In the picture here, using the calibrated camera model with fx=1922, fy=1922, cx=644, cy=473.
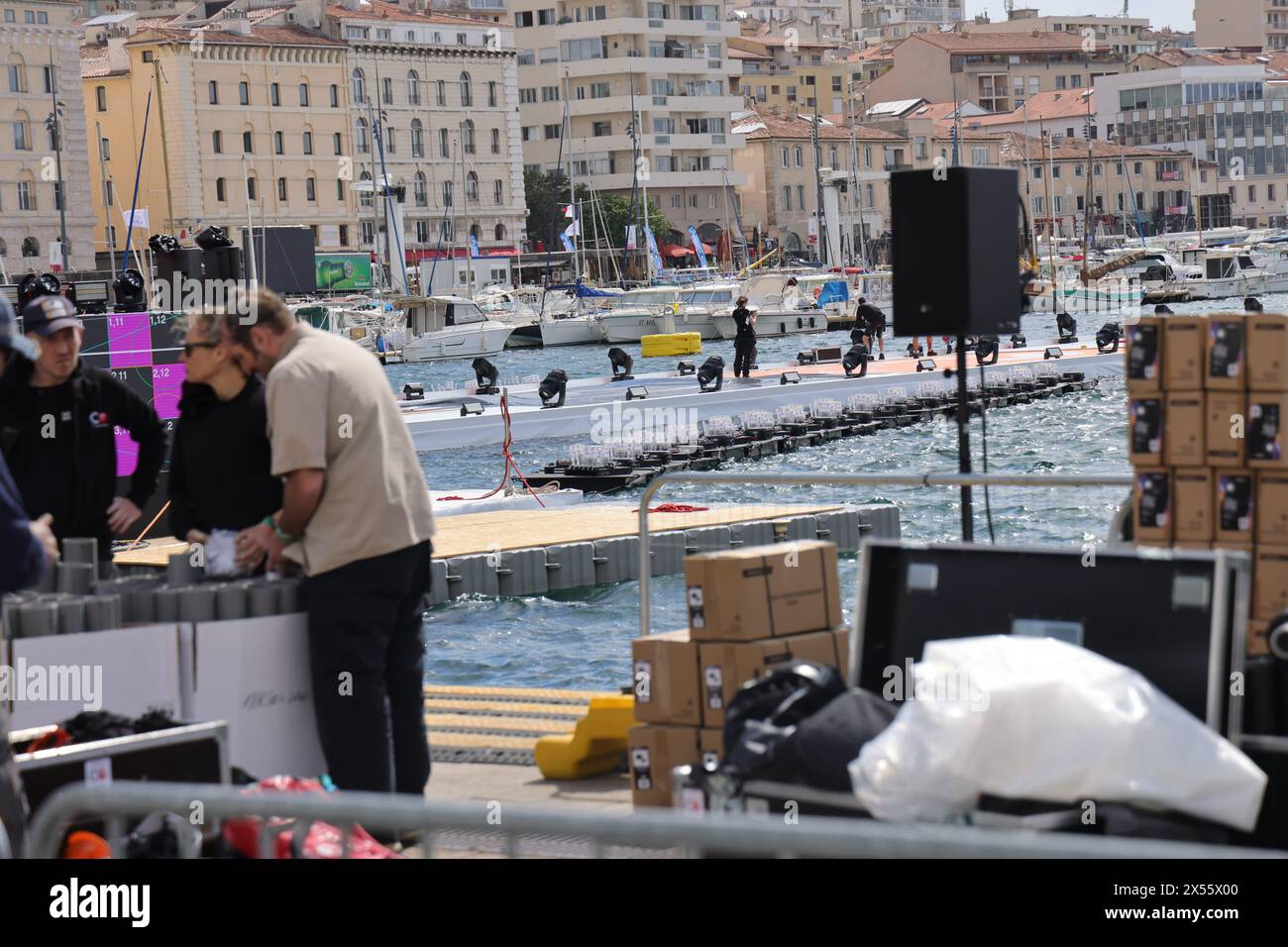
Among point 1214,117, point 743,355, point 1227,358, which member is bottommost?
point 743,355

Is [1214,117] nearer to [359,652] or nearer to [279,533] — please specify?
[279,533]

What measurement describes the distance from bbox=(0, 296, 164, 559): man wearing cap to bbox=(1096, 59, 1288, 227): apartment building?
145m

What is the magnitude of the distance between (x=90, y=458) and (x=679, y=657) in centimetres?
224

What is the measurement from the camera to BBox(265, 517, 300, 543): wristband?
5871 millimetres

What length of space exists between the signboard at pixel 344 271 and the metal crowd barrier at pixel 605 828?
82010mm

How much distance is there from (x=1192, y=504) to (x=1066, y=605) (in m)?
1.48

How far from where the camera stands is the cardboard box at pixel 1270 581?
6.64 m

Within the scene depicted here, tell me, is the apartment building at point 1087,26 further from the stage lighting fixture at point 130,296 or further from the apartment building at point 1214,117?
the stage lighting fixture at point 130,296

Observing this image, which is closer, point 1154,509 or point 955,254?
point 1154,509

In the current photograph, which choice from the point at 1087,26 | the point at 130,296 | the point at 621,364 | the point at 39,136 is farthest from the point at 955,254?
the point at 1087,26

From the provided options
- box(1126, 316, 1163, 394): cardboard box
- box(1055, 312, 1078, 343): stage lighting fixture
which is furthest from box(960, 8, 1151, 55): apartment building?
box(1126, 316, 1163, 394): cardboard box

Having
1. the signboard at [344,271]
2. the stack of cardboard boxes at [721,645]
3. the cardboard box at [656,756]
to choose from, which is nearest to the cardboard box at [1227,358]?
the stack of cardboard boxes at [721,645]

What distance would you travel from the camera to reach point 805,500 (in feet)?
59.3
